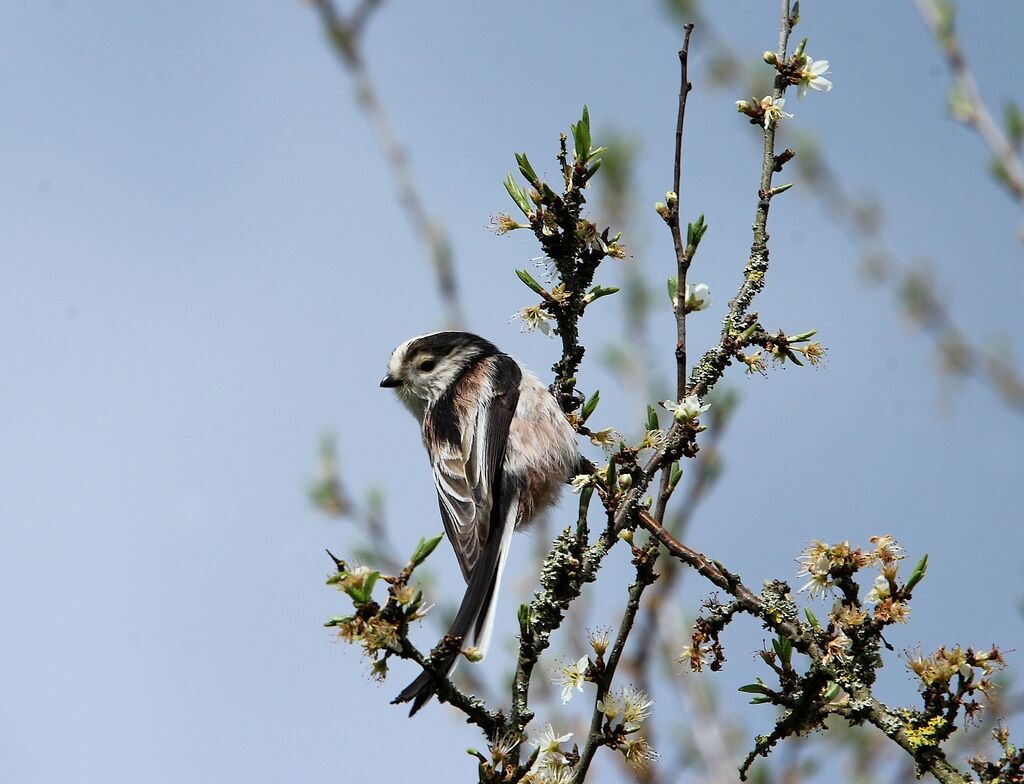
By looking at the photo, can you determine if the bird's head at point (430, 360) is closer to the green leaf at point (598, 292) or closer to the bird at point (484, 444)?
the bird at point (484, 444)

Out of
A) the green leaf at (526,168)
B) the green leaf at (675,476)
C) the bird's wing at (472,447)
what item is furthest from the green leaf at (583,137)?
the bird's wing at (472,447)

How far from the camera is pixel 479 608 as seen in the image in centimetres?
318

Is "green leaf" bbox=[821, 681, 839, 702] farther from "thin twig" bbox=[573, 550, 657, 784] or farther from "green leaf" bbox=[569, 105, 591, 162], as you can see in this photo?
"green leaf" bbox=[569, 105, 591, 162]

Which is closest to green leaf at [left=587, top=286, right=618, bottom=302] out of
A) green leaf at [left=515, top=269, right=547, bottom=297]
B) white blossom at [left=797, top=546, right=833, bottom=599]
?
green leaf at [left=515, top=269, right=547, bottom=297]

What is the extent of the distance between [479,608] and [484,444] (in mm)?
1185

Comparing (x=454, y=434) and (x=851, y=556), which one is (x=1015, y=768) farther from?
(x=454, y=434)

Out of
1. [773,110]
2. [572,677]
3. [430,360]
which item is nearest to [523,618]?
[572,677]

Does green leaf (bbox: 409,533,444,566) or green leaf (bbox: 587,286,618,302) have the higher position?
green leaf (bbox: 587,286,618,302)

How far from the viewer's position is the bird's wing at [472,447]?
13.0 ft

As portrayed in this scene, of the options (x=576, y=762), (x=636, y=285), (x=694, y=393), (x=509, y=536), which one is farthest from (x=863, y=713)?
(x=636, y=285)

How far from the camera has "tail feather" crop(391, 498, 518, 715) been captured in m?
2.18

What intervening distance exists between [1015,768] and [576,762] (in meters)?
0.87

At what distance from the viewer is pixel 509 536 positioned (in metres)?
3.87

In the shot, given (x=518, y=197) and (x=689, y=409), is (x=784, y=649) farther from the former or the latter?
(x=518, y=197)
